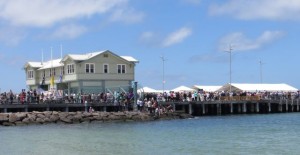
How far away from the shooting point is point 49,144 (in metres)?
30.5

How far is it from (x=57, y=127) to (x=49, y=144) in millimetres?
11628

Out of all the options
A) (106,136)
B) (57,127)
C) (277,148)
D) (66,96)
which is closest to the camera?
(277,148)

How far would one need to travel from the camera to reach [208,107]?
6412cm

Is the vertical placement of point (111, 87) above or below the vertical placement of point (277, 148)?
above

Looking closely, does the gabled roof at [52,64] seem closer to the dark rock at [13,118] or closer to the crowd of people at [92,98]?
the crowd of people at [92,98]

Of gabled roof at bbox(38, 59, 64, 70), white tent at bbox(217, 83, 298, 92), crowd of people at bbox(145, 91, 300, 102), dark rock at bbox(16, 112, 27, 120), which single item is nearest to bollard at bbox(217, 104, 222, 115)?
crowd of people at bbox(145, 91, 300, 102)

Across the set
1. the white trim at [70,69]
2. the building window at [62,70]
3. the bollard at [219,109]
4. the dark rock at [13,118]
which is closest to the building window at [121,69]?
the white trim at [70,69]

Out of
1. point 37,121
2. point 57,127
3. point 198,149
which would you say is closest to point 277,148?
point 198,149

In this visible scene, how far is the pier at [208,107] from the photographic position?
50.8 m

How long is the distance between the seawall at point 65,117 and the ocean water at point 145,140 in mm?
Answer: 2295

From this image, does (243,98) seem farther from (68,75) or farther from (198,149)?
(198,149)

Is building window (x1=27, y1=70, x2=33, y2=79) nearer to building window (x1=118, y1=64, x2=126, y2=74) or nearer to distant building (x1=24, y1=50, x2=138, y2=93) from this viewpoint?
distant building (x1=24, y1=50, x2=138, y2=93)

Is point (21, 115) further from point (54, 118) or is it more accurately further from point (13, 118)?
point (54, 118)

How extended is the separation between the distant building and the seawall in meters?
13.3
